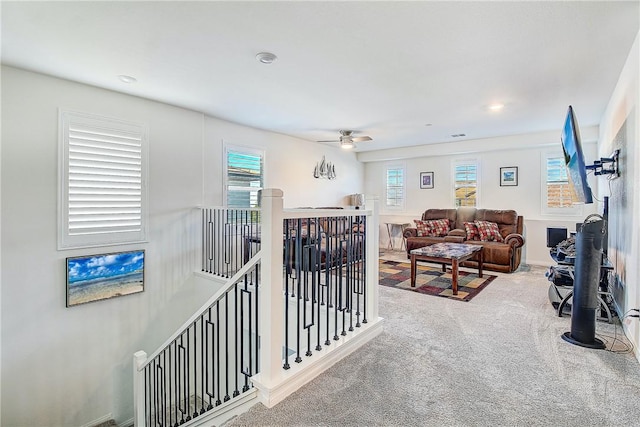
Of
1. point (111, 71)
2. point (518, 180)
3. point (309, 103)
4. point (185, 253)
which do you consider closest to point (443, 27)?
point (309, 103)

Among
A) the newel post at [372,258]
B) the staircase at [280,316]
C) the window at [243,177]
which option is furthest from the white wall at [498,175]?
the staircase at [280,316]

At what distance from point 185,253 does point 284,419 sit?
330 centimetres

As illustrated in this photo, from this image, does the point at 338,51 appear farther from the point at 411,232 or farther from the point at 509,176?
the point at 509,176

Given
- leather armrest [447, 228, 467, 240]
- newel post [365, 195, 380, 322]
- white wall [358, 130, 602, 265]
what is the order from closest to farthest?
newel post [365, 195, 380, 322]
white wall [358, 130, 602, 265]
leather armrest [447, 228, 467, 240]

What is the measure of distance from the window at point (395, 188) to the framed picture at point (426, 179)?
A: 0.53m

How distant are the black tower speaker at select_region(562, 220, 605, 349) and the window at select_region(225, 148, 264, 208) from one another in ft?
14.3

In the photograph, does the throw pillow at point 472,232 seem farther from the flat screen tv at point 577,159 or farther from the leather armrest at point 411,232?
the flat screen tv at point 577,159

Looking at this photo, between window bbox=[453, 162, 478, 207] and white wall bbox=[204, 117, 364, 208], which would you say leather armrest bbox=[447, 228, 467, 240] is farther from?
white wall bbox=[204, 117, 364, 208]

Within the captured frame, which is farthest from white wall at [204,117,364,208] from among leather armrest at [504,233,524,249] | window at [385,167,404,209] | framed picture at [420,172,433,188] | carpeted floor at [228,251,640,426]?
leather armrest at [504,233,524,249]

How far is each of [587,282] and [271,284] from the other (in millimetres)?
2549

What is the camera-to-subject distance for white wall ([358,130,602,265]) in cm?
589

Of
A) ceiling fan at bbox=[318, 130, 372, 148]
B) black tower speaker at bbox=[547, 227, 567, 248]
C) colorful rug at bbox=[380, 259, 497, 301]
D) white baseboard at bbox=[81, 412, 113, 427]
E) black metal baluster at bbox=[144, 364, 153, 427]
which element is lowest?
white baseboard at bbox=[81, 412, 113, 427]

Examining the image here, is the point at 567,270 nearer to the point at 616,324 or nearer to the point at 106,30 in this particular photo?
the point at 616,324

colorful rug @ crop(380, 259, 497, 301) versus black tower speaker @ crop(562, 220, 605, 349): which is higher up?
black tower speaker @ crop(562, 220, 605, 349)
